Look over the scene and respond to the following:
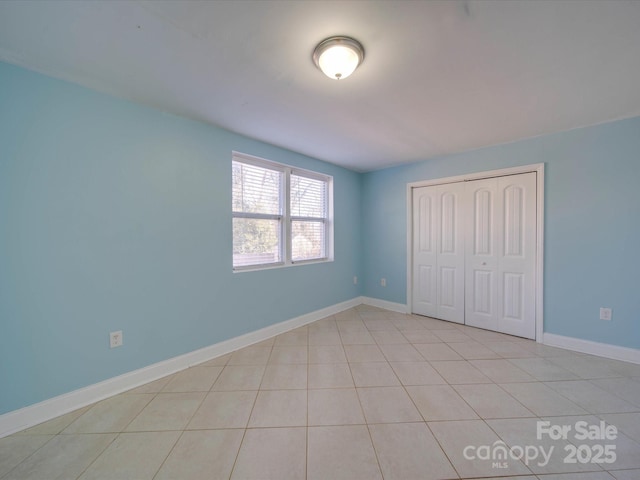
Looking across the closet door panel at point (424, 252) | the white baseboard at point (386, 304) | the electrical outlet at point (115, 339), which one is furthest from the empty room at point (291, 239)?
the white baseboard at point (386, 304)

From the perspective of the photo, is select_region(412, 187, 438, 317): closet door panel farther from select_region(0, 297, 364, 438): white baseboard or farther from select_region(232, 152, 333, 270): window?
select_region(0, 297, 364, 438): white baseboard

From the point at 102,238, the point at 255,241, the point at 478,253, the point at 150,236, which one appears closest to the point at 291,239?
the point at 255,241

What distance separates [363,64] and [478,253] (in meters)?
2.86

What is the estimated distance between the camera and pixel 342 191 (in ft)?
13.6

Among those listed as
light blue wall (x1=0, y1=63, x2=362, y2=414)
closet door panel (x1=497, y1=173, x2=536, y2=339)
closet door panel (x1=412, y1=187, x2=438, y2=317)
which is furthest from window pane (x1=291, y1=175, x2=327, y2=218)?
closet door panel (x1=497, y1=173, x2=536, y2=339)

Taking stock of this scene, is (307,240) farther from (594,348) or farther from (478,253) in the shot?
(594,348)

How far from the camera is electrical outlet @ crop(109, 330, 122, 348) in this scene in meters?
1.97

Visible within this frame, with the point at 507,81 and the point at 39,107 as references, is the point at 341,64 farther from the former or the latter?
the point at 39,107

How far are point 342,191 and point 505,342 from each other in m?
2.95

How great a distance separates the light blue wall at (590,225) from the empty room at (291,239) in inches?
0.7

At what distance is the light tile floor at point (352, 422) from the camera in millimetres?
1343

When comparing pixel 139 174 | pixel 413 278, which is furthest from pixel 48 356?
pixel 413 278

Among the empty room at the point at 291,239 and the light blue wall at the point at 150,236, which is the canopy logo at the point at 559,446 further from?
the light blue wall at the point at 150,236

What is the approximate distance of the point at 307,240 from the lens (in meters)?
3.69
